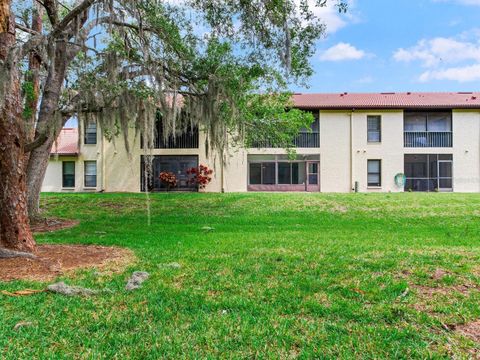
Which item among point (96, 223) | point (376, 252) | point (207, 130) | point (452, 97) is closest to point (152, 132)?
point (207, 130)

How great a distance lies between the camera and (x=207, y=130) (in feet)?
33.0

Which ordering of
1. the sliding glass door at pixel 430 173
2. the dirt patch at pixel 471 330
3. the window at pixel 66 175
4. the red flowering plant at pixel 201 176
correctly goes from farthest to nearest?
1. the window at pixel 66 175
2. the sliding glass door at pixel 430 173
3. the red flowering plant at pixel 201 176
4. the dirt patch at pixel 471 330

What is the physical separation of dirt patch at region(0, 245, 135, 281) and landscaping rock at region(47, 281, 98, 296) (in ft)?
2.42

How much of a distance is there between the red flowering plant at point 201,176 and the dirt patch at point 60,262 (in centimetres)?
1392

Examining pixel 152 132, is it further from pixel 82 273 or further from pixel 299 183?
pixel 299 183

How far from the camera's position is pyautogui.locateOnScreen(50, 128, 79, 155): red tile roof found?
2200 centimetres

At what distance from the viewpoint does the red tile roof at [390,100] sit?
21.2 meters

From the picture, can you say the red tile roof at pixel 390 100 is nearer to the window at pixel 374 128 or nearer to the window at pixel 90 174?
the window at pixel 374 128

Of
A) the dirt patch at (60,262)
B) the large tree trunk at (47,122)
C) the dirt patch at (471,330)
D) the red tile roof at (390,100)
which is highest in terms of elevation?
the red tile roof at (390,100)

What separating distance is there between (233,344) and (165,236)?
239 inches

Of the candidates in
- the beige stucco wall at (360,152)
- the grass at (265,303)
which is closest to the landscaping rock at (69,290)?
the grass at (265,303)

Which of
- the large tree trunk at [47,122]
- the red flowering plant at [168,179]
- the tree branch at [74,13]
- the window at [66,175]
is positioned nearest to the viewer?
the tree branch at [74,13]

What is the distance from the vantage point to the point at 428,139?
2186 cm

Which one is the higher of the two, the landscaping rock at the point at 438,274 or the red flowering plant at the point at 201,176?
the red flowering plant at the point at 201,176
